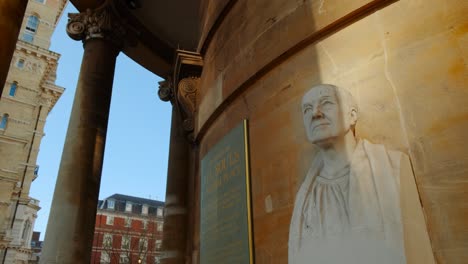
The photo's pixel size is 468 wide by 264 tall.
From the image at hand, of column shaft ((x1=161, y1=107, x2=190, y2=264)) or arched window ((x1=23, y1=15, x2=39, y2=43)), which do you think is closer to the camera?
column shaft ((x1=161, y1=107, x2=190, y2=264))

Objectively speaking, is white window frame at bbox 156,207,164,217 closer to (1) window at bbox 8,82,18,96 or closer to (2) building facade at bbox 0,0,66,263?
(2) building facade at bbox 0,0,66,263

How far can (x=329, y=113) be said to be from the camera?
417cm

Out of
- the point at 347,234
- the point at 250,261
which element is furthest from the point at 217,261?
the point at 347,234

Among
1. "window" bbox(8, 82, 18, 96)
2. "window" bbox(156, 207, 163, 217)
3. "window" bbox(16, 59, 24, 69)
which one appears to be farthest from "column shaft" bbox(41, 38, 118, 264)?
"window" bbox(156, 207, 163, 217)

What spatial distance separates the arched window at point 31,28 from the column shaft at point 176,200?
60.0 metres

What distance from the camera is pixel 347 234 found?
12.0 ft

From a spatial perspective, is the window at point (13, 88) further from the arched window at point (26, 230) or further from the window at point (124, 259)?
the window at point (124, 259)

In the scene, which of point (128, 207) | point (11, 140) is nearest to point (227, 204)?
point (11, 140)

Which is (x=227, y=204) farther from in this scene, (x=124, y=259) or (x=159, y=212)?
(x=159, y=212)

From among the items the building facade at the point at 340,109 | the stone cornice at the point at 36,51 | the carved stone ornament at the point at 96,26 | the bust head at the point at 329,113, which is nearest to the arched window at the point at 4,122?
the stone cornice at the point at 36,51

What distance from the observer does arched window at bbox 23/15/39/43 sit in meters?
63.2

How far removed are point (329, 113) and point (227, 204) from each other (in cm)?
265

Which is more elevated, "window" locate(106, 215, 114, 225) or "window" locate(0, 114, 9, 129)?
"window" locate(0, 114, 9, 129)

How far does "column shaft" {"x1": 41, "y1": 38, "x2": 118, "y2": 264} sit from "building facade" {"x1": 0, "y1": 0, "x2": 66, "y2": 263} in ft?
141
